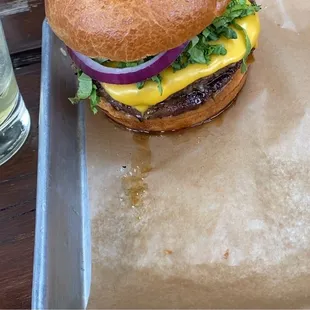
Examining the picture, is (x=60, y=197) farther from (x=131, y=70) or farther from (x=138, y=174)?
(x=131, y=70)

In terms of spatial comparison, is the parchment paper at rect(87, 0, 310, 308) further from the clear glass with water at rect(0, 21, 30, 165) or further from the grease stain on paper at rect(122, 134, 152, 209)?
the clear glass with water at rect(0, 21, 30, 165)

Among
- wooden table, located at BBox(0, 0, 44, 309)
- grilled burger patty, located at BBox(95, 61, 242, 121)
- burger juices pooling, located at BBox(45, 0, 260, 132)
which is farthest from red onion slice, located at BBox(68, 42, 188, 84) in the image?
wooden table, located at BBox(0, 0, 44, 309)

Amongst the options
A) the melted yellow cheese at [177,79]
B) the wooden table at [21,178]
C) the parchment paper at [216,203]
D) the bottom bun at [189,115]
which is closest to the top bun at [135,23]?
the melted yellow cheese at [177,79]

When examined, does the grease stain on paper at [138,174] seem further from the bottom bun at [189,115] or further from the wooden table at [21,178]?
the wooden table at [21,178]

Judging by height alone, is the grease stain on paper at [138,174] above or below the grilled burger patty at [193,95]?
below

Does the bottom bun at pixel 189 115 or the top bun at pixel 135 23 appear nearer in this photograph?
the top bun at pixel 135 23

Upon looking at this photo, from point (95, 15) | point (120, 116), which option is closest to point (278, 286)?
point (120, 116)

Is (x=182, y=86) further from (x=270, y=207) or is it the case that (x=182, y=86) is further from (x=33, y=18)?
(x=33, y=18)
